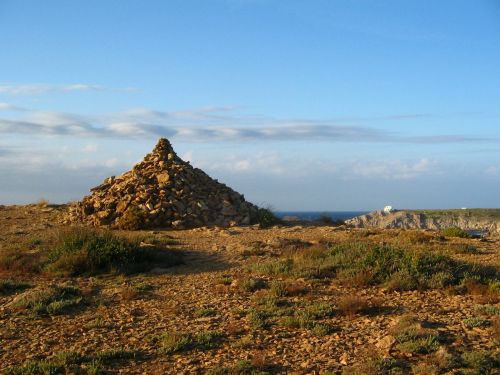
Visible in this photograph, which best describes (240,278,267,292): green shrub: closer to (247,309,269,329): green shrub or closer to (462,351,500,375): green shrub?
(247,309,269,329): green shrub

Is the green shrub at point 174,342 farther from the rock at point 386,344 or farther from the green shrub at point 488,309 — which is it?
the green shrub at point 488,309

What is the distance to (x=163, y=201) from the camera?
2234cm

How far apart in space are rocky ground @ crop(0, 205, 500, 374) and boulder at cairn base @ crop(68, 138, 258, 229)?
764 centimetres

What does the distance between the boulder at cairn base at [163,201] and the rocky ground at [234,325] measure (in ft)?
25.1

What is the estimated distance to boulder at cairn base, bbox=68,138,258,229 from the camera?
21.8 metres

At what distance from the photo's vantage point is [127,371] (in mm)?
7680

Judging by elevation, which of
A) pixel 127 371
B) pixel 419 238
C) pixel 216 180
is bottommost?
pixel 127 371

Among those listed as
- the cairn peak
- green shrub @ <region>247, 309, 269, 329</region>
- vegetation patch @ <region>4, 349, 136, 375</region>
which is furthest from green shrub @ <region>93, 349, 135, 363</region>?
the cairn peak

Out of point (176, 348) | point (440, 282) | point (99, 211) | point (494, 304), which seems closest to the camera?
point (176, 348)

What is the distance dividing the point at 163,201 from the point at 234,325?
13331 millimetres

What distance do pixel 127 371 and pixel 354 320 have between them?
391 cm

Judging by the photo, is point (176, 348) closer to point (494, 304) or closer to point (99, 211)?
point (494, 304)

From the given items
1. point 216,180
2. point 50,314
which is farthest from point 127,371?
point 216,180

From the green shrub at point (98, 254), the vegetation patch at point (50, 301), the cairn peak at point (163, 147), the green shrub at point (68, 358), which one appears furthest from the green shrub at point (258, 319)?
the cairn peak at point (163, 147)
